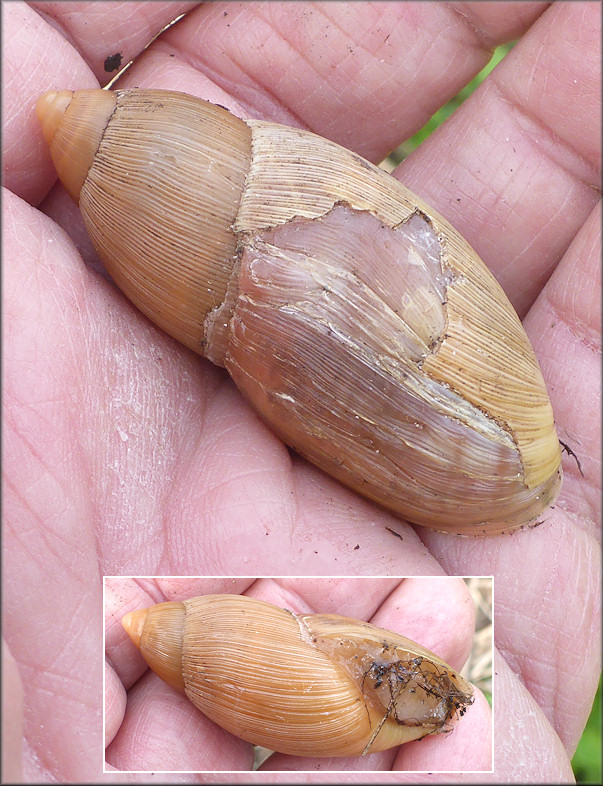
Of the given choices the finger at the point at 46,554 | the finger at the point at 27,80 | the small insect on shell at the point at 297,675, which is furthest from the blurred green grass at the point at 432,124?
the small insect on shell at the point at 297,675

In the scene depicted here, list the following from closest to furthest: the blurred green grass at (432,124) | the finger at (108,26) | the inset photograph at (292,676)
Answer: the inset photograph at (292,676), the finger at (108,26), the blurred green grass at (432,124)

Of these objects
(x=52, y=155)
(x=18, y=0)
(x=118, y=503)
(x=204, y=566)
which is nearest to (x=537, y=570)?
(x=204, y=566)

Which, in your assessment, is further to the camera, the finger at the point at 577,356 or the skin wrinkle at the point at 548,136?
the skin wrinkle at the point at 548,136

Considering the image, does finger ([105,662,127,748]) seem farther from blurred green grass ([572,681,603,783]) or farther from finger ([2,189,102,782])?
blurred green grass ([572,681,603,783])

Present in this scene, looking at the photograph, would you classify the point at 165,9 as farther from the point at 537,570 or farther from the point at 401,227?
the point at 537,570

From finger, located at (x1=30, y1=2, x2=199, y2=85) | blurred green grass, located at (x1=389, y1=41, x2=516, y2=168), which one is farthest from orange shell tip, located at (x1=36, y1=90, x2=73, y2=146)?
blurred green grass, located at (x1=389, y1=41, x2=516, y2=168)

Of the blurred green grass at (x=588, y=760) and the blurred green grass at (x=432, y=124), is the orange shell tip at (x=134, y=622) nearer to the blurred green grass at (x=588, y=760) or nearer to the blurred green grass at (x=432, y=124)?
the blurred green grass at (x=588, y=760)
